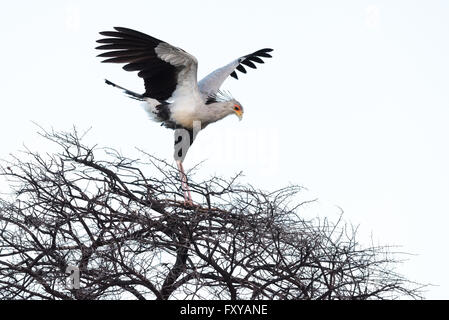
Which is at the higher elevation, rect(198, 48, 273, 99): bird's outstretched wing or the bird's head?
rect(198, 48, 273, 99): bird's outstretched wing

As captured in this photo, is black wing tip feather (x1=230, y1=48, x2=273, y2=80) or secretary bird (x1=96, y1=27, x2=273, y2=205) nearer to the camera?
secretary bird (x1=96, y1=27, x2=273, y2=205)

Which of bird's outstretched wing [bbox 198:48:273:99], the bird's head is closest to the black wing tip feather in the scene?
bird's outstretched wing [bbox 198:48:273:99]

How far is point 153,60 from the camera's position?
23.4 feet

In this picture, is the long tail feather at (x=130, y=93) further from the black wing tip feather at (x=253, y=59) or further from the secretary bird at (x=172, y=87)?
the black wing tip feather at (x=253, y=59)

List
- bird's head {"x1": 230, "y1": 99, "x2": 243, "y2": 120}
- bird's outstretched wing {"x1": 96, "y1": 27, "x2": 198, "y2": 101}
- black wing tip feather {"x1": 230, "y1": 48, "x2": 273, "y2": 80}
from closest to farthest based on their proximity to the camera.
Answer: bird's outstretched wing {"x1": 96, "y1": 27, "x2": 198, "y2": 101}, bird's head {"x1": 230, "y1": 99, "x2": 243, "y2": 120}, black wing tip feather {"x1": 230, "y1": 48, "x2": 273, "y2": 80}

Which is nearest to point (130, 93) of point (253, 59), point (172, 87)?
point (172, 87)

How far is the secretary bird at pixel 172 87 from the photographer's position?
6922 mm

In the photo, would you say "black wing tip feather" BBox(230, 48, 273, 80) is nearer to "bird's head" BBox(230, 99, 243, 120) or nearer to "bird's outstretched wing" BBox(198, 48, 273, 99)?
"bird's outstretched wing" BBox(198, 48, 273, 99)

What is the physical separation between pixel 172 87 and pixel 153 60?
47cm

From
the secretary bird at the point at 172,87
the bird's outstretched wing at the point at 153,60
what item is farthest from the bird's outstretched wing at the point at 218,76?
the bird's outstretched wing at the point at 153,60

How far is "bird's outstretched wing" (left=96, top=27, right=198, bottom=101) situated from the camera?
6.88 meters

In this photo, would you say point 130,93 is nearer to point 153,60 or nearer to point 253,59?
point 153,60
